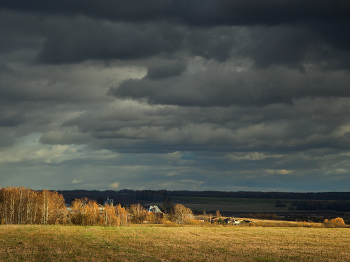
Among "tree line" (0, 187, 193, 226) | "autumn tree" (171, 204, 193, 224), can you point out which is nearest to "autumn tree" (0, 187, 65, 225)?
"tree line" (0, 187, 193, 226)

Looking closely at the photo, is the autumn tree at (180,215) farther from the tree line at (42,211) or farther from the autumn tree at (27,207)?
the autumn tree at (27,207)

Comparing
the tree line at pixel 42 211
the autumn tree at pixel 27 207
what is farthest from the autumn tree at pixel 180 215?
the autumn tree at pixel 27 207

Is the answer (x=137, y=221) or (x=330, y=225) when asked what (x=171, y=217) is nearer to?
(x=137, y=221)

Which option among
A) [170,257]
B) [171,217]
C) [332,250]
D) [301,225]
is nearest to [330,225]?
[301,225]

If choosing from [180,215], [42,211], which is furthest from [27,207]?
[180,215]

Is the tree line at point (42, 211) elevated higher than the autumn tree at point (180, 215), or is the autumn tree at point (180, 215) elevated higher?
the tree line at point (42, 211)

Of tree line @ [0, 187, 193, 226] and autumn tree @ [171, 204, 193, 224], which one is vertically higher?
tree line @ [0, 187, 193, 226]

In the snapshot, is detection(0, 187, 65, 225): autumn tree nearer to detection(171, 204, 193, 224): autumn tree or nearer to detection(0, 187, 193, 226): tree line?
detection(0, 187, 193, 226): tree line

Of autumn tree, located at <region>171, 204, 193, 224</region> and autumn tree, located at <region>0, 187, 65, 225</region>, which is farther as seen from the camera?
autumn tree, located at <region>171, 204, 193, 224</region>

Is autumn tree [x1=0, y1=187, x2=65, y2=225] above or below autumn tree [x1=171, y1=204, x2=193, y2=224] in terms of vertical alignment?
above

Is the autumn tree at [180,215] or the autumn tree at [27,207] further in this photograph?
the autumn tree at [180,215]

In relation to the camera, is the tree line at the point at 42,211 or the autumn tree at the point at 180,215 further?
the autumn tree at the point at 180,215

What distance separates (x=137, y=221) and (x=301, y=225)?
71528mm

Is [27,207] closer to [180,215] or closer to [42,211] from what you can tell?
Answer: [42,211]
